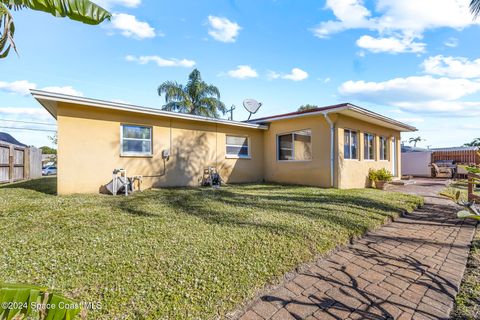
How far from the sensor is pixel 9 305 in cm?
109

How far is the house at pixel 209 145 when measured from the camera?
7.80 metres

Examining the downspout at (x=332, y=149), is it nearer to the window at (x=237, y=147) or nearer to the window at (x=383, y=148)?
the window at (x=237, y=147)

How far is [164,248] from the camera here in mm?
3234

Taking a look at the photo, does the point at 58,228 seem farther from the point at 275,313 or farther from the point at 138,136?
the point at 138,136

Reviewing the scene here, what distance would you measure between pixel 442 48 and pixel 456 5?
138 inches

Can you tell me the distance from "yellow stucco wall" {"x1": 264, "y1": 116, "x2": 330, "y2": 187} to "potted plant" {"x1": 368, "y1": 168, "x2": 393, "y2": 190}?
2734 millimetres

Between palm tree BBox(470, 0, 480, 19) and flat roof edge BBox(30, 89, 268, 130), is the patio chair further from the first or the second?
flat roof edge BBox(30, 89, 268, 130)

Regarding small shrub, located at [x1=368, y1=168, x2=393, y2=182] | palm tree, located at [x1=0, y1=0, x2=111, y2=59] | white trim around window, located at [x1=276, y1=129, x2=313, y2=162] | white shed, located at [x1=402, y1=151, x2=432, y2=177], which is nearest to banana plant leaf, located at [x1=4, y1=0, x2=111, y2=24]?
palm tree, located at [x1=0, y1=0, x2=111, y2=59]

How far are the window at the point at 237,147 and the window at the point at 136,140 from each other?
12.3ft

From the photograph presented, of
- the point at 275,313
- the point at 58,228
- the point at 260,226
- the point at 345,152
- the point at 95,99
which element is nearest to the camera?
the point at 275,313

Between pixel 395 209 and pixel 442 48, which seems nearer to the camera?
pixel 395 209

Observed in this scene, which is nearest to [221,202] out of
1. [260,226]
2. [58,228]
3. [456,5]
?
[260,226]

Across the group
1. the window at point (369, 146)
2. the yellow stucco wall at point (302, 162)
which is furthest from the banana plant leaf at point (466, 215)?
the window at point (369, 146)

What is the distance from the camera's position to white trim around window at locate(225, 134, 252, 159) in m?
11.7
